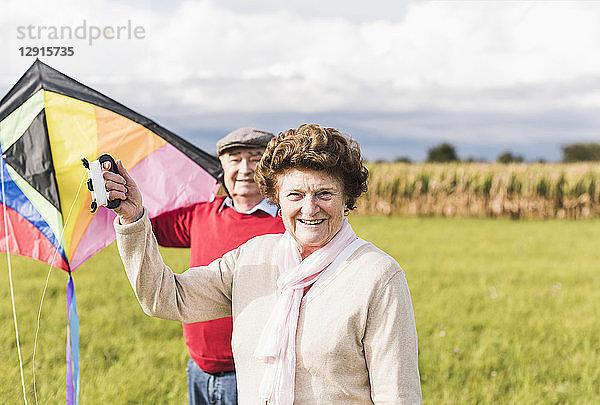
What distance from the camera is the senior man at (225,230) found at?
2.90 m

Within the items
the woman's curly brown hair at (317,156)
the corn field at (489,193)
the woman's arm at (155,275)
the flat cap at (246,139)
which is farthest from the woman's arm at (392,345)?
the corn field at (489,193)

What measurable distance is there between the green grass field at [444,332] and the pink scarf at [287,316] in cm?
304

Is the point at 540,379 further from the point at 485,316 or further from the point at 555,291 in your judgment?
the point at 555,291

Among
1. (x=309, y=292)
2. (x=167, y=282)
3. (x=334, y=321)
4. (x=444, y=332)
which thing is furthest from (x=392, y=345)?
(x=444, y=332)

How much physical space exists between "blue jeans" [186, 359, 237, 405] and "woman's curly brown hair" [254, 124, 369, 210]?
3.89ft

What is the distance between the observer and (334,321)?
2.01 metres

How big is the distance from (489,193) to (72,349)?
1810cm

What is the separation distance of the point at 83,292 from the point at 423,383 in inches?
203

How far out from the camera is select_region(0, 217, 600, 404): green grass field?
16.8 ft

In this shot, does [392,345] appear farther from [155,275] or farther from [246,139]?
[246,139]

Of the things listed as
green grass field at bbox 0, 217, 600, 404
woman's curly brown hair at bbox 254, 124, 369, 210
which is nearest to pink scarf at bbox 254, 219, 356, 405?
woman's curly brown hair at bbox 254, 124, 369, 210

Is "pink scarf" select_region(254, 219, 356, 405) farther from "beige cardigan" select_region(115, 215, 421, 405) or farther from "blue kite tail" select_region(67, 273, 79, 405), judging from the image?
"blue kite tail" select_region(67, 273, 79, 405)

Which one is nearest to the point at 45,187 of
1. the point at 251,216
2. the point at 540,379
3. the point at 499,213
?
the point at 251,216

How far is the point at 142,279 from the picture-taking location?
2176mm
